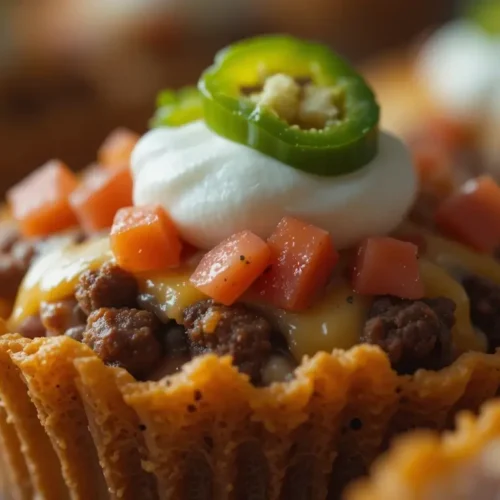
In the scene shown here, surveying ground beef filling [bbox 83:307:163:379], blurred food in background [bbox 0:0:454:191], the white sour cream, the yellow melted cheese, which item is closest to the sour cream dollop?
the yellow melted cheese

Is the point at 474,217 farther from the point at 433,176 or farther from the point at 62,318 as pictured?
the point at 62,318

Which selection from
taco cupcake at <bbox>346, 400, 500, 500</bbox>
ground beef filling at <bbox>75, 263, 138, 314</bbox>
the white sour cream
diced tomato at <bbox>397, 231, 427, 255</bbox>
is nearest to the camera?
taco cupcake at <bbox>346, 400, 500, 500</bbox>

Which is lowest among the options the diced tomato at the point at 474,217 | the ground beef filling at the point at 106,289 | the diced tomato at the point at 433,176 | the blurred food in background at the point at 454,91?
the blurred food in background at the point at 454,91

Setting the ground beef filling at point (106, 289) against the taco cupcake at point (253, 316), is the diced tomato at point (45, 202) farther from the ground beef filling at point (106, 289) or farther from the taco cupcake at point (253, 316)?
the ground beef filling at point (106, 289)

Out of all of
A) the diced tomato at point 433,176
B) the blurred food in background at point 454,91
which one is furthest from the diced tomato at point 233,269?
the blurred food in background at point 454,91

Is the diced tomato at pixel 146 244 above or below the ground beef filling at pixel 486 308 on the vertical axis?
above

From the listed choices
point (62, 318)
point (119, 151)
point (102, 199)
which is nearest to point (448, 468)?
point (62, 318)

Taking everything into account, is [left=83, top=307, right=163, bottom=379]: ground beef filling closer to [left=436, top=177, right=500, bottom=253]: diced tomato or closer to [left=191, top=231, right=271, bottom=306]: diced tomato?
[left=191, top=231, right=271, bottom=306]: diced tomato
